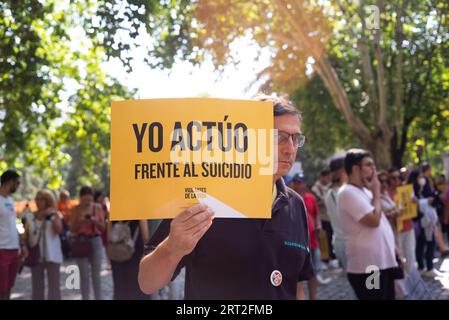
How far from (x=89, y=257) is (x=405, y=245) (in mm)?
4487

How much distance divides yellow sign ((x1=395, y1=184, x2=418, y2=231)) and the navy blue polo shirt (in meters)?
6.38

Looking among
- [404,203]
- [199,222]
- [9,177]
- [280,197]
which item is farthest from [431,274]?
[199,222]

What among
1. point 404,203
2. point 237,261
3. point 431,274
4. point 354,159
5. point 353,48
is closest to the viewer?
point 237,261

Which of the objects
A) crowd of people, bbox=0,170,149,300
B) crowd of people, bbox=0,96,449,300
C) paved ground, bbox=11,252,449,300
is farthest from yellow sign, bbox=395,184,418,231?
crowd of people, bbox=0,170,149,300

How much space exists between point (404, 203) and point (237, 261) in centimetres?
691

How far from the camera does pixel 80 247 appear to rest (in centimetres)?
894

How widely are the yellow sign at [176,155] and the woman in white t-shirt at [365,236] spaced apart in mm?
3343

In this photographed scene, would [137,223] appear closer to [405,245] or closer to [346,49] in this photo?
[405,245]

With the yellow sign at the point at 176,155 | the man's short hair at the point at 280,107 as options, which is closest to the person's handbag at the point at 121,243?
the man's short hair at the point at 280,107

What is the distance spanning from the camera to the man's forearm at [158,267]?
2.40 metres

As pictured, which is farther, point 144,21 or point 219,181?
point 144,21

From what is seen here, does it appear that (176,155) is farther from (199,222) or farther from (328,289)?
(328,289)

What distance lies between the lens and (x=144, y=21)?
3732 millimetres
